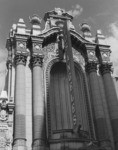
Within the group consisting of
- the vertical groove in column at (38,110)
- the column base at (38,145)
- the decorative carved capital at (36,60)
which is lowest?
the column base at (38,145)

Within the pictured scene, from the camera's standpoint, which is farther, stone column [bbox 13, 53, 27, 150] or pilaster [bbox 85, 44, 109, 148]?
pilaster [bbox 85, 44, 109, 148]

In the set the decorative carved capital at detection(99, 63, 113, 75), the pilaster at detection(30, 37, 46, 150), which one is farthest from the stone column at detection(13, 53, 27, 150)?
the decorative carved capital at detection(99, 63, 113, 75)

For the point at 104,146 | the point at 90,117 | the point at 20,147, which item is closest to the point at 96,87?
the point at 90,117

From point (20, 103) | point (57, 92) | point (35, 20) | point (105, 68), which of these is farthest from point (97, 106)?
point (35, 20)

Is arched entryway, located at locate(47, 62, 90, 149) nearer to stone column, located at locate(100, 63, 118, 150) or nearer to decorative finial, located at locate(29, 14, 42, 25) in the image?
stone column, located at locate(100, 63, 118, 150)

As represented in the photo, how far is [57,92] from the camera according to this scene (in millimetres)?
27219

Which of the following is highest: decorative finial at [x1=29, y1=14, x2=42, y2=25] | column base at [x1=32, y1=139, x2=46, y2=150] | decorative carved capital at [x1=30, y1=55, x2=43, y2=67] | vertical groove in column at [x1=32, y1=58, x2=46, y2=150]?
decorative finial at [x1=29, y1=14, x2=42, y2=25]

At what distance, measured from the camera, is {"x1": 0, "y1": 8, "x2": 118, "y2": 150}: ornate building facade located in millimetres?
21878

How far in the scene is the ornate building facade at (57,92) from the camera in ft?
71.8

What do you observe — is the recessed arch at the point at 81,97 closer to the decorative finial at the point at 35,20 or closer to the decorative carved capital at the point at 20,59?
the decorative carved capital at the point at 20,59

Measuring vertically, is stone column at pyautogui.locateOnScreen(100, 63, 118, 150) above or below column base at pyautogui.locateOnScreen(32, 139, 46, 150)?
above

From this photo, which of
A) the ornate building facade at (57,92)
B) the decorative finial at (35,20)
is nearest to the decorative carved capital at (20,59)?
the ornate building facade at (57,92)

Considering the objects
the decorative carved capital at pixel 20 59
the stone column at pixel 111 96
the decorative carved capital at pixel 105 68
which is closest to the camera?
the stone column at pixel 111 96

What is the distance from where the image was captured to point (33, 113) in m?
23.4
